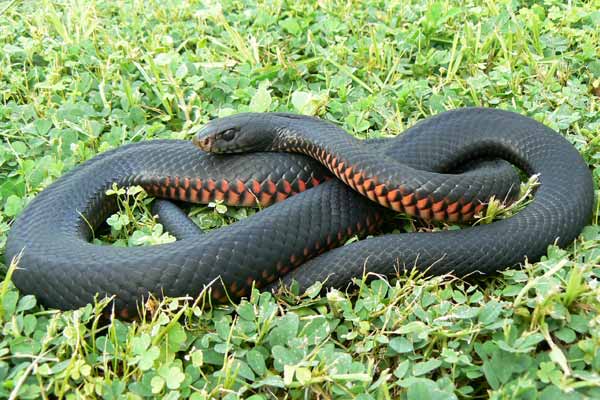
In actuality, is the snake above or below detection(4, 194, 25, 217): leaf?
above

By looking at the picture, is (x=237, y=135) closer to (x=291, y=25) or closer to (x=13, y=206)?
(x=13, y=206)

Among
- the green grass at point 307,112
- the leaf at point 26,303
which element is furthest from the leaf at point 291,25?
the leaf at point 26,303

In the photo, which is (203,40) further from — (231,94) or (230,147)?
(230,147)

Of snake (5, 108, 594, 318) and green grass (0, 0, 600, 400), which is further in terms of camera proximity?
snake (5, 108, 594, 318)

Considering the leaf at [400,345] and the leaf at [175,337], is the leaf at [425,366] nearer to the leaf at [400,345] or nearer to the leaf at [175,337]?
the leaf at [400,345]

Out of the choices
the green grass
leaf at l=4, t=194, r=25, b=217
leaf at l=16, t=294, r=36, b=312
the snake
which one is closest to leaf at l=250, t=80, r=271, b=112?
the green grass

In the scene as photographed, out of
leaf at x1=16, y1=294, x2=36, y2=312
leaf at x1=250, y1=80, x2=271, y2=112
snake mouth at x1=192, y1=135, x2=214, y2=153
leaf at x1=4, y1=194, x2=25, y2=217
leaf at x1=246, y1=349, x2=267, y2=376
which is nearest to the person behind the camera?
leaf at x1=246, y1=349, x2=267, y2=376

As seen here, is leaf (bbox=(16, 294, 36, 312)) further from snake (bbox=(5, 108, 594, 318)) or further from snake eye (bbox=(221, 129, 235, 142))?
snake eye (bbox=(221, 129, 235, 142))

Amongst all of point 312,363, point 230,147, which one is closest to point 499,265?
point 312,363
